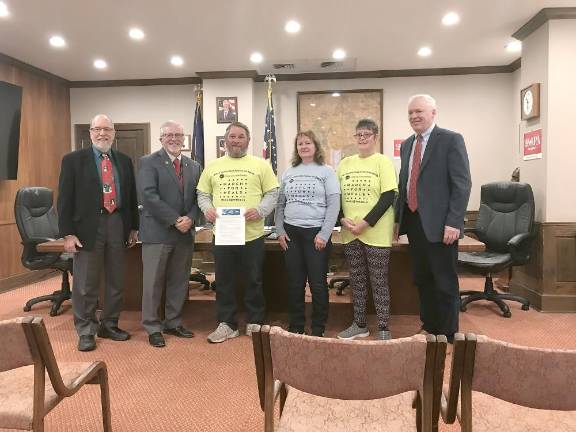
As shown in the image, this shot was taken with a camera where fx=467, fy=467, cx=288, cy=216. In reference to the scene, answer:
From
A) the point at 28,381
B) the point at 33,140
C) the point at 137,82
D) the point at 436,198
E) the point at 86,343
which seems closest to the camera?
the point at 28,381

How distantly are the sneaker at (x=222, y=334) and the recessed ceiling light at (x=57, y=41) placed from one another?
11.4 feet

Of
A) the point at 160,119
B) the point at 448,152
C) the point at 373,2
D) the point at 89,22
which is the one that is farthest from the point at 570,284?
the point at 160,119

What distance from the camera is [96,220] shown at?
121 inches

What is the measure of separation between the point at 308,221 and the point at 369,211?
392 millimetres

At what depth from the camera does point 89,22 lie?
430cm

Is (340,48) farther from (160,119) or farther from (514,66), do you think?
(160,119)

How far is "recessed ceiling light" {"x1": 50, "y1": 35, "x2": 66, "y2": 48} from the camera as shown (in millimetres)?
4730

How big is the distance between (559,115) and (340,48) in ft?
7.65

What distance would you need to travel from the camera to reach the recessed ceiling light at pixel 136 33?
4.53 metres

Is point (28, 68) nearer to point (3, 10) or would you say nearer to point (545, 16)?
point (3, 10)

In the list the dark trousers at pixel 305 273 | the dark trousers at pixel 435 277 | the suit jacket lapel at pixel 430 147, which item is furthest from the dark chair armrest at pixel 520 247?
the dark trousers at pixel 305 273

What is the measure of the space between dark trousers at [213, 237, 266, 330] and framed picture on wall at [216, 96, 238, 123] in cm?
334

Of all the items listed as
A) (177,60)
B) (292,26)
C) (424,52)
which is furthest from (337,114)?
(177,60)

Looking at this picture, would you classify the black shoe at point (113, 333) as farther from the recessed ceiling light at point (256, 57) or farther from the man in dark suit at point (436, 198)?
the recessed ceiling light at point (256, 57)
